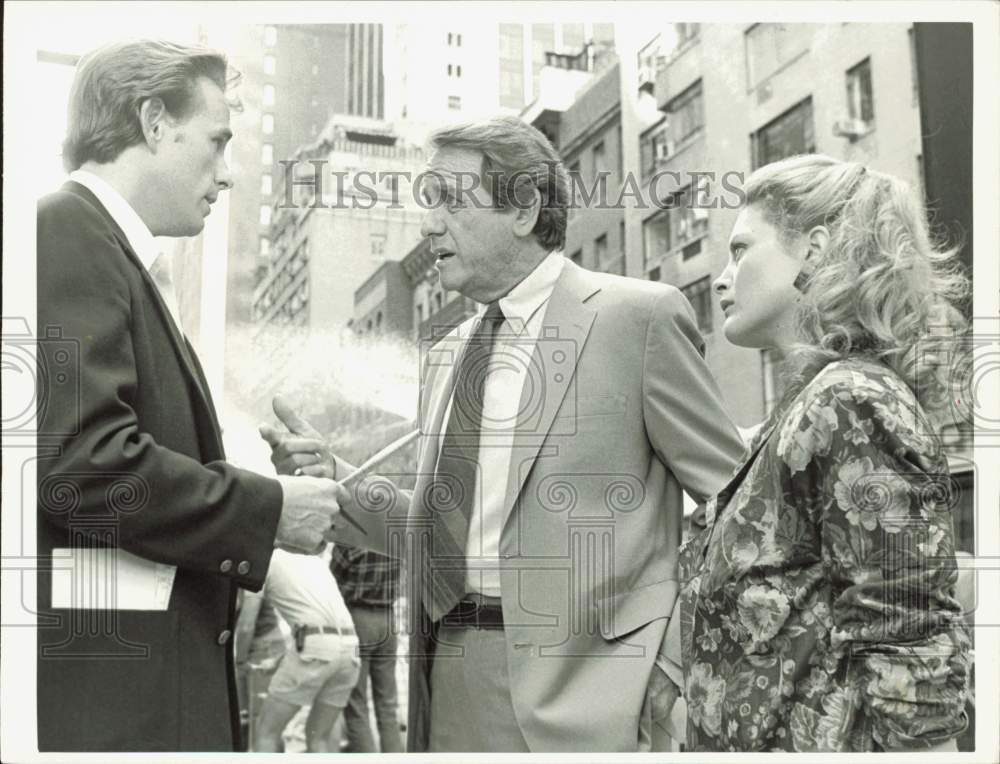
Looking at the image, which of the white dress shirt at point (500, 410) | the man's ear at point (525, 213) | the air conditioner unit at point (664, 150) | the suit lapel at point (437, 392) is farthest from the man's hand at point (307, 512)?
the air conditioner unit at point (664, 150)

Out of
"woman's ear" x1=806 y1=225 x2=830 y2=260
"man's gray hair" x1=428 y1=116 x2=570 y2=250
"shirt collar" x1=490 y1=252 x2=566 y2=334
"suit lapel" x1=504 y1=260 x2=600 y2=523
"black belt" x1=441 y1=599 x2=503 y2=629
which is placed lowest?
"black belt" x1=441 y1=599 x2=503 y2=629

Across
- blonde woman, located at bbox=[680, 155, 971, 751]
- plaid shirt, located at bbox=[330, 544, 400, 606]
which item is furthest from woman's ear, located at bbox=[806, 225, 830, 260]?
plaid shirt, located at bbox=[330, 544, 400, 606]

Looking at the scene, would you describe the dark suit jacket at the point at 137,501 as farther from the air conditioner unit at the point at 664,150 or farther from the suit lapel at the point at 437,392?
the air conditioner unit at the point at 664,150

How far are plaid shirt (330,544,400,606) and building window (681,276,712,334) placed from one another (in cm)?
99

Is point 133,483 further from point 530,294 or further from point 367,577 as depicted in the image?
point 530,294

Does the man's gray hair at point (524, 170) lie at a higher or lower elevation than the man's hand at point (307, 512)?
higher

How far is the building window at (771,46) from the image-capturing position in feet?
11.0

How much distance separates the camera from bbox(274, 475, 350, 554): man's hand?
9.82ft

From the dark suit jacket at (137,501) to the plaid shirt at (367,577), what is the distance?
285 millimetres

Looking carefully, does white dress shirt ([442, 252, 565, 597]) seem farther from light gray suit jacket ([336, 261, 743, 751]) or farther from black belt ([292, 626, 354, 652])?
black belt ([292, 626, 354, 652])

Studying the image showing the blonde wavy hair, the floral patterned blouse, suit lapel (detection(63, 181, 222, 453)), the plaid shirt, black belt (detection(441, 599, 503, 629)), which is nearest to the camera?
the floral patterned blouse

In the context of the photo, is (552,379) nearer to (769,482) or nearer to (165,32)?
(769,482)

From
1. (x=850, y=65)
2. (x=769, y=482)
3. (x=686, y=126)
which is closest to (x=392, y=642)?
(x=769, y=482)

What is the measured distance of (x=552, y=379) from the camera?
123 inches
